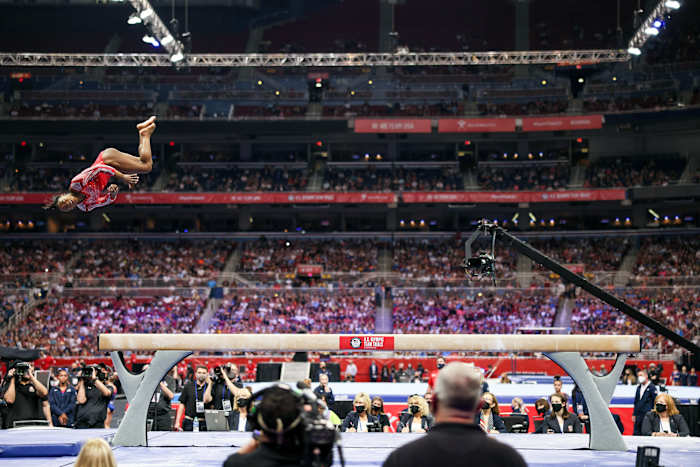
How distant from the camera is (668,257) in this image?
35.7 metres

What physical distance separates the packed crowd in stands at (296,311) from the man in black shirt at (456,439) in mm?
27722

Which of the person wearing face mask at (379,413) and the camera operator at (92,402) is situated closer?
the camera operator at (92,402)

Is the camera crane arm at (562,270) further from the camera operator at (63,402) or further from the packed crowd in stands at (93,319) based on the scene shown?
the packed crowd in stands at (93,319)

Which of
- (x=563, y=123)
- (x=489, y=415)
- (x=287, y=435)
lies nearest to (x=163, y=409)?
(x=489, y=415)

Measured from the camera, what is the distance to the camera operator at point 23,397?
9508 millimetres

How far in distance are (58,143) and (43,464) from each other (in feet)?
129

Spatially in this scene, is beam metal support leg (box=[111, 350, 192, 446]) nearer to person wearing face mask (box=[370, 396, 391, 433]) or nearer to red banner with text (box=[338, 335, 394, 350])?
red banner with text (box=[338, 335, 394, 350])

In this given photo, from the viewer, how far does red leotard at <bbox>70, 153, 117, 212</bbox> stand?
7836 mm

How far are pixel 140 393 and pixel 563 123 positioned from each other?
33.3m

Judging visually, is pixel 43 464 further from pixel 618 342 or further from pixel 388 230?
pixel 388 230

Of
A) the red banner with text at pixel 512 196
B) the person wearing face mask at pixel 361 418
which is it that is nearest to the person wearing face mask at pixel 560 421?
the person wearing face mask at pixel 361 418

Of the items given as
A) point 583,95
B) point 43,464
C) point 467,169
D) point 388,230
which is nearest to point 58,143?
point 388,230

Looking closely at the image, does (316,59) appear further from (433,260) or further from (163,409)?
(163,409)

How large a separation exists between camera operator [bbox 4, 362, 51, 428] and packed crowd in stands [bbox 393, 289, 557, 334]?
74.2 feet
